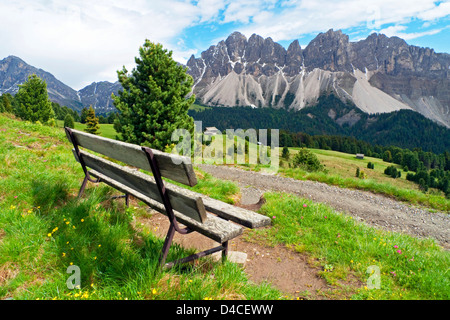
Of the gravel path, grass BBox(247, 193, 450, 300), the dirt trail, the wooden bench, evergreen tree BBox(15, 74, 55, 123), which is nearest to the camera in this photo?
the wooden bench

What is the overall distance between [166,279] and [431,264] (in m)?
4.26

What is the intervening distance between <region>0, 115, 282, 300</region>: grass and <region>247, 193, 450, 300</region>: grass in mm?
1771

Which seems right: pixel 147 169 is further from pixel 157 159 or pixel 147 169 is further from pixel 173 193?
pixel 173 193

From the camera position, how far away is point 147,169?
3.01m

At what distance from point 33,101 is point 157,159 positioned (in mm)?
45487

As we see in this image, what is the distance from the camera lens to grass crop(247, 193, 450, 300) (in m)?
3.49

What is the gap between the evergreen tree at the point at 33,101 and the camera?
36.6 m

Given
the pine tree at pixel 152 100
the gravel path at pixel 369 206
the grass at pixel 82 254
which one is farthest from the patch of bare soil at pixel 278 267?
the pine tree at pixel 152 100

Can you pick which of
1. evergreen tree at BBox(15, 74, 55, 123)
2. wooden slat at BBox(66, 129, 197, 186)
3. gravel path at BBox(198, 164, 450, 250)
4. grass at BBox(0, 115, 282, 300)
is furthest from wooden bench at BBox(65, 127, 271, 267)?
evergreen tree at BBox(15, 74, 55, 123)

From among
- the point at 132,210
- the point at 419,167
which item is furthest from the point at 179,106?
the point at 419,167

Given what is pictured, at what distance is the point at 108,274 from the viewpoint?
278 centimetres

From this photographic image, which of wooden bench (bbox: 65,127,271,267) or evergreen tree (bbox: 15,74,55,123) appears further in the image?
evergreen tree (bbox: 15,74,55,123)

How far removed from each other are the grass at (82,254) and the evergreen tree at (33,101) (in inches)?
1583

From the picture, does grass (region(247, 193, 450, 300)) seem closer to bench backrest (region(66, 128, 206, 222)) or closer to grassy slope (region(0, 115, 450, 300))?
grassy slope (region(0, 115, 450, 300))
